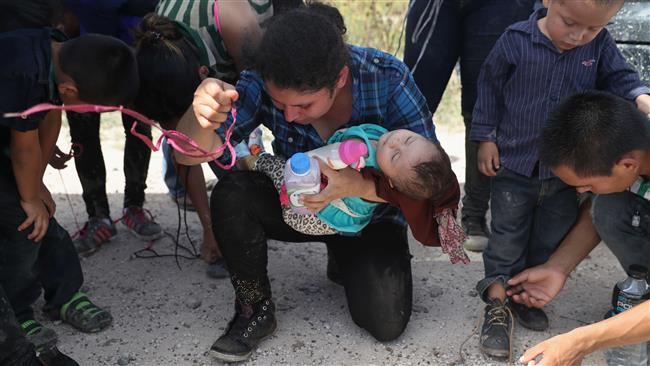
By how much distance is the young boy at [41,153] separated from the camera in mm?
2158

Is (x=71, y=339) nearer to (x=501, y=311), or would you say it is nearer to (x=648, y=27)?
(x=501, y=311)

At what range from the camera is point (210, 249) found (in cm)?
316

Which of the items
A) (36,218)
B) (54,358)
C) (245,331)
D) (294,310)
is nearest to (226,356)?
(245,331)

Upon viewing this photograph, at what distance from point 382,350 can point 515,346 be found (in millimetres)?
Answer: 478

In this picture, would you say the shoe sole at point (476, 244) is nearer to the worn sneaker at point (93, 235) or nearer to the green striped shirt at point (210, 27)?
the green striped shirt at point (210, 27)

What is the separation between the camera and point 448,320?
2721 millimetres

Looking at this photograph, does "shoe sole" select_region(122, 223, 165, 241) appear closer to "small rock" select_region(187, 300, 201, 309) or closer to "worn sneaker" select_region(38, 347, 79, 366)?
"small rock" select_region(187, 300, 201, 309)

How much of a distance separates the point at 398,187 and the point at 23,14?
131cm

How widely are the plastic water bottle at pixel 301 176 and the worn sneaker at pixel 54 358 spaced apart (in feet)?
2.99

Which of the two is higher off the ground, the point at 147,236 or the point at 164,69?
the point at 164,69

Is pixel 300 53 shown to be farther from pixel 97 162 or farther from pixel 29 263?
pixel 97 162

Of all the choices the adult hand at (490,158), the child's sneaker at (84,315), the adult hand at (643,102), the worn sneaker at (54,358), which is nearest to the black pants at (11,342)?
the worn sneaker at (54,358)

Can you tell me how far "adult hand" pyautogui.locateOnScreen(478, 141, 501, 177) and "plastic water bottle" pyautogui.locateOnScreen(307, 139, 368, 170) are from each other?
0.61m

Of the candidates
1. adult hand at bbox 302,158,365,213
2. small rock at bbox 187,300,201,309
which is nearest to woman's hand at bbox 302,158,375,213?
adult hand at bbox 302,158,365,213
